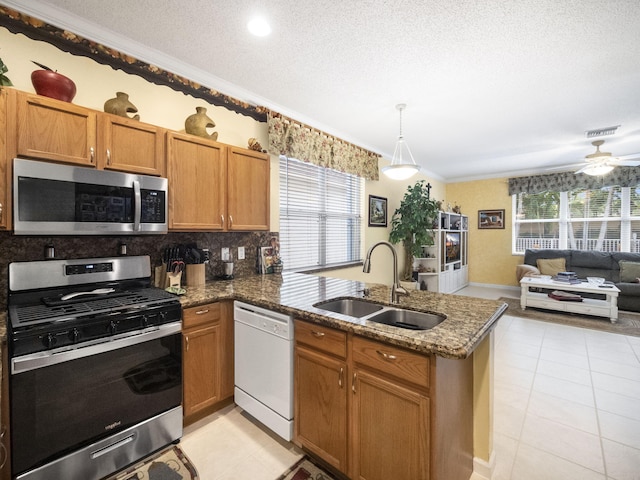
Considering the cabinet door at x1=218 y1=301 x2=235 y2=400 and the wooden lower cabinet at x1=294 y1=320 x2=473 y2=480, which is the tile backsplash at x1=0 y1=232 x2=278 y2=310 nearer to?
the cabinet door at x1=218 y1=301 x2=235 y2=400

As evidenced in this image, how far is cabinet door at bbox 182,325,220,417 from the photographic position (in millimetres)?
1905

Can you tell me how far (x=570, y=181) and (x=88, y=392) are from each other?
778 centimetres

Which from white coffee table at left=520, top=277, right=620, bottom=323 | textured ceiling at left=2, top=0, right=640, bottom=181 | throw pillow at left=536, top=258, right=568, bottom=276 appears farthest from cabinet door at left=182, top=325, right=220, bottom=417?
throw pillow at left=536, top=258, right=568, bottom=276

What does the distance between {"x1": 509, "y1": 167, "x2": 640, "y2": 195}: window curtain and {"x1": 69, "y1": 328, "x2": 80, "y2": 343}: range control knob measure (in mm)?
7514

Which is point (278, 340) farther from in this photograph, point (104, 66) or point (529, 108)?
point (529, 108)

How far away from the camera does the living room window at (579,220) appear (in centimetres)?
541

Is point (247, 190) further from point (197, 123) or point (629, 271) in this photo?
point (629, 271)

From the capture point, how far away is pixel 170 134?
6.75ft

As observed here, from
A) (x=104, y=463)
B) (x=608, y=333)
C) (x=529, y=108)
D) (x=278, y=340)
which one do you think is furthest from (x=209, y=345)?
(x=608, y=333)

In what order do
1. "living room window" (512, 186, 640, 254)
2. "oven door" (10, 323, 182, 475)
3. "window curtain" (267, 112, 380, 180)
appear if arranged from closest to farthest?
1. "oven door" (10, 323, 182, 475)
2. "window curtain" (267, 112, 380, 180)
3. "living room window" (512, 186, 640, 254)

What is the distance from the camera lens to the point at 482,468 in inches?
63.8

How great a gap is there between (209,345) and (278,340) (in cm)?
59

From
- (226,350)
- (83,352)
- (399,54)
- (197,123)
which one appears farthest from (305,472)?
(399,54)

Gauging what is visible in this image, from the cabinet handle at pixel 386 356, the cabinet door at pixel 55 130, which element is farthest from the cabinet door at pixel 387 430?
the cabinet door at pixel 55 130
